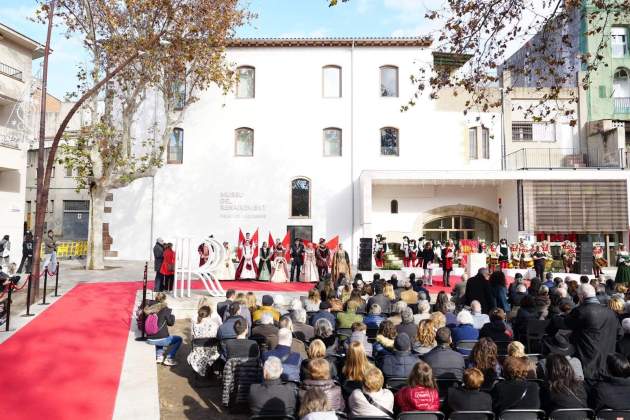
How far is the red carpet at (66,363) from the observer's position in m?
5.76

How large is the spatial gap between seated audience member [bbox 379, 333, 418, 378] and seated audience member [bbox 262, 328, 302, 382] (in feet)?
3.35

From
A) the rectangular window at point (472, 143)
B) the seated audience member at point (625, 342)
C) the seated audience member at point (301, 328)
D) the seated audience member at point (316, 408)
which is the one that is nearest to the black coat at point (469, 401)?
the seated audience member at point (316, 408)

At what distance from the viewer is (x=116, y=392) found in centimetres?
632

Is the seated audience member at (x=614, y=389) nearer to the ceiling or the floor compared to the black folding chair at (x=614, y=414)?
nearer to the ceiling

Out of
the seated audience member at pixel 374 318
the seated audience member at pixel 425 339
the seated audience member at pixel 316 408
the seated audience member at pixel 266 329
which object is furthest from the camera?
the seated audience member at pixel 374 318

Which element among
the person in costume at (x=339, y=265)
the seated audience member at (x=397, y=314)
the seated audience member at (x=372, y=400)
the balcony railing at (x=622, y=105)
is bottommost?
the seated audience member at (x=372, y=400)

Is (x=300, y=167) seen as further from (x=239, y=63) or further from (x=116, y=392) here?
(x=116, y=392)

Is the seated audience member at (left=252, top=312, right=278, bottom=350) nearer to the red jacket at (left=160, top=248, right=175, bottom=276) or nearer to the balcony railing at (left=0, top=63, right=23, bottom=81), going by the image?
the red jacket at (left=160, top=248, right=175, bottom=276)

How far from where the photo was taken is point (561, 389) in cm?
447

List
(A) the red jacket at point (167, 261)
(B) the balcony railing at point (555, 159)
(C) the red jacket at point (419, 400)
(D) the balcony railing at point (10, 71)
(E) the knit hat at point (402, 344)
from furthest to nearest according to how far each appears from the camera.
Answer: (B) the balcony railing at point (555, 159)
(D) the balcony railing at point (10, 71)
(A) the red jacket at point (167, 261)
(E) the knit hat at point (402, 344)
(C) the red jacket at point (419, 400)

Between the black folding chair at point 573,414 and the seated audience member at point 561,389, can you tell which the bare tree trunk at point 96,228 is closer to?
the seated audience member at point 561,389

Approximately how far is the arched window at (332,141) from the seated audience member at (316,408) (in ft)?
67.0

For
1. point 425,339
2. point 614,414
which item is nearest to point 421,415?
point 614,414

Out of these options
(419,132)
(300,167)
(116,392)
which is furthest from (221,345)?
(419,132)
